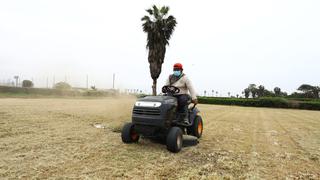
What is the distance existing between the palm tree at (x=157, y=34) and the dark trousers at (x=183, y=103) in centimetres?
1481

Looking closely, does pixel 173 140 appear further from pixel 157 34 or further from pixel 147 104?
pixel 157 34

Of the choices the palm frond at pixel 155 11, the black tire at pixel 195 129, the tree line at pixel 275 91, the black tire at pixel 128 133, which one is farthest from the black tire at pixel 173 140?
the tree line at pixel 275 91

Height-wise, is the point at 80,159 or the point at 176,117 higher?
the point at 176,117

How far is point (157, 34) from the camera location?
21.8 meters

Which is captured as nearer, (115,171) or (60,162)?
(115,171)

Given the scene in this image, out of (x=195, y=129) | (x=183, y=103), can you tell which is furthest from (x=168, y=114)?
(x=195, y=129)

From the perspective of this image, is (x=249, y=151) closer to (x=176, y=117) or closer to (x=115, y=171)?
(x=176, y=117)

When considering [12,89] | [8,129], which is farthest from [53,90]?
[8,129]

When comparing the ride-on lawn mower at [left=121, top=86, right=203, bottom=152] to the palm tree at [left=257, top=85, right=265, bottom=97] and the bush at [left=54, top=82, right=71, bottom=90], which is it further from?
the palm tree at [left=257, top=85, right=265, bottom=97]

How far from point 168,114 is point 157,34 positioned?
17.2m

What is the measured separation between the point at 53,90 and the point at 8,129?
37.3 meters

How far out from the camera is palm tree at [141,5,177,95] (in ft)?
70.4

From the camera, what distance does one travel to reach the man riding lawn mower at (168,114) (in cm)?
527

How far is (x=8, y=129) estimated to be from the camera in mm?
7387
